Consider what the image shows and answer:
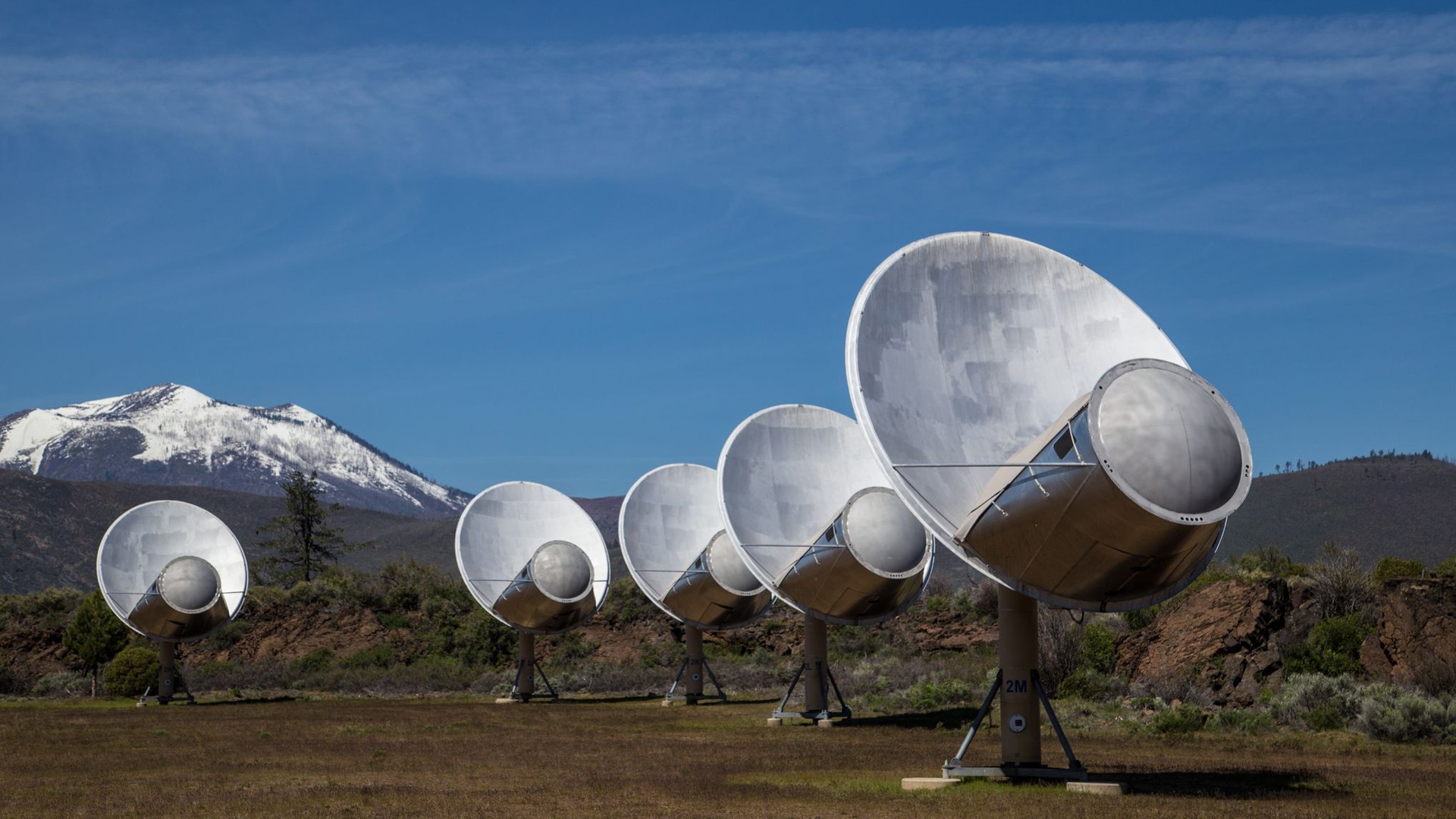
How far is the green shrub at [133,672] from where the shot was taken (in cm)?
4434

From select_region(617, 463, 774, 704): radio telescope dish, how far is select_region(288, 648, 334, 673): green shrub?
58.1 ft

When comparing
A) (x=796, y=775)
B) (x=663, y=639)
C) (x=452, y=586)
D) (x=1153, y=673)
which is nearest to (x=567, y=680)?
(x=663, y=639)

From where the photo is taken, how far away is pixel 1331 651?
108 ft

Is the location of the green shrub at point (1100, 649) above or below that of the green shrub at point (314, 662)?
above

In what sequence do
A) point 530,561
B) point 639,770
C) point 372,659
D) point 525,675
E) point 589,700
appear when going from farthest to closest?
point 372,659 < point 589,700 < point 525,675 < point 530,561 < point 639,770

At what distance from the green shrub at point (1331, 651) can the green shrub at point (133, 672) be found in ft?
106

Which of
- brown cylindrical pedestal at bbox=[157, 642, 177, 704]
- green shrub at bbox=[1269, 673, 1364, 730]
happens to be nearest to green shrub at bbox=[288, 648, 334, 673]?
brown cylindrical pedestal at bbox=[157, 642, 177, 704]

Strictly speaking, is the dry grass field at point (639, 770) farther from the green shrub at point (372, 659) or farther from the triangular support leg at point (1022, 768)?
the green shrub at point (372, 659)

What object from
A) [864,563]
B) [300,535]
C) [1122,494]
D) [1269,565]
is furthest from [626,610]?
[1122,494]

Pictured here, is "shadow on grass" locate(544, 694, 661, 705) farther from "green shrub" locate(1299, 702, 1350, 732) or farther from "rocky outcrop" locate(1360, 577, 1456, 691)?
Answer: "green shrub" locate(1299, 702, 1350, 732)

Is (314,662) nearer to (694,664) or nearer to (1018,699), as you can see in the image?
(694,664)

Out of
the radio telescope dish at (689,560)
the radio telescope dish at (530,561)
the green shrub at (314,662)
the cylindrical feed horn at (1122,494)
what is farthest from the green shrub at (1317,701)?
the green shrub at (314,662)

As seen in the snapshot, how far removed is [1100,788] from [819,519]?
14.1m

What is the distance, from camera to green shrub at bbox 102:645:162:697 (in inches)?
1746
